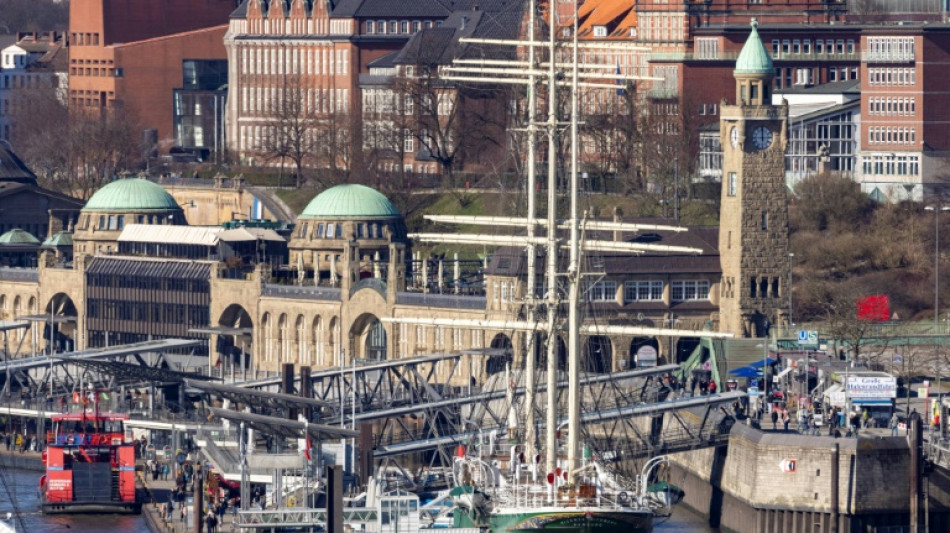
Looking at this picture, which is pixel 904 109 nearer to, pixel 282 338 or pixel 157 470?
pixel 282 338

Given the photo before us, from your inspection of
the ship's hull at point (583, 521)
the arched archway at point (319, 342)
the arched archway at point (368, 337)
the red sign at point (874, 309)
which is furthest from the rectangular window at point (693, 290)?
the ship's hull at point (583, 521)

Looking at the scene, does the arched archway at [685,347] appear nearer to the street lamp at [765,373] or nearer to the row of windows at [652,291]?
the row of windows at [652,291]

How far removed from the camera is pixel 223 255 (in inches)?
7623

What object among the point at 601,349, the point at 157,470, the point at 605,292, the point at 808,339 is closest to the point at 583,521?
the point at 157,470

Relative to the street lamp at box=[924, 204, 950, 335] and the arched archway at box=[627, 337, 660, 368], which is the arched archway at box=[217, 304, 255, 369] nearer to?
the arched archway at box=[627, 337, 660, 368]

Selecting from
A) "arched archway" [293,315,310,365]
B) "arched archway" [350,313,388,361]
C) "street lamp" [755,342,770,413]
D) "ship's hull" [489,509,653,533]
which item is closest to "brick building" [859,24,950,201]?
"arched archway" [350,313,388,361]

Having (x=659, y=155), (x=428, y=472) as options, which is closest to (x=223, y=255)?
(x=659, y=155)

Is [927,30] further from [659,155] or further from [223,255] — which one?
[223,255]

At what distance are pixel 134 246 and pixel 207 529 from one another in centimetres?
7969

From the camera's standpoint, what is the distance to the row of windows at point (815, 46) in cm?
19788

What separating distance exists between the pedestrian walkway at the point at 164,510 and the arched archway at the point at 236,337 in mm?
40574

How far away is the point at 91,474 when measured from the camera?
13462 centimetres

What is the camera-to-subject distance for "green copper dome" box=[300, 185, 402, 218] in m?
190

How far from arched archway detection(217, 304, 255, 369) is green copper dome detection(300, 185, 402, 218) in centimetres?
756
